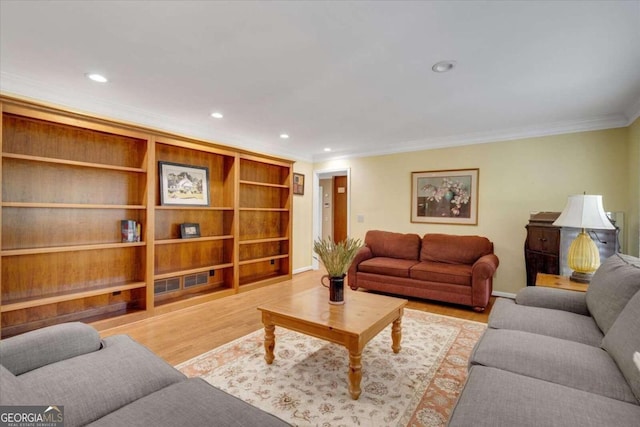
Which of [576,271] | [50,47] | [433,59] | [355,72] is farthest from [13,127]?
[576,271]

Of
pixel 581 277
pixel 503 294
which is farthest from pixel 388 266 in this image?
pixel 581 277

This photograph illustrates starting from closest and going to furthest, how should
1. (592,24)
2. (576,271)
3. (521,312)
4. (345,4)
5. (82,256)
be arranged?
(345,4)
(592,24)
(521,312)
(576,271)
(82,256)

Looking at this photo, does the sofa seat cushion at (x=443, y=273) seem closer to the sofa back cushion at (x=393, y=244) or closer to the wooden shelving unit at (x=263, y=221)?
the sofa back cushion at (x=393, y=244)

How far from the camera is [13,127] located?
2756mm

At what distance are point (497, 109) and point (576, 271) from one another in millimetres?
1813

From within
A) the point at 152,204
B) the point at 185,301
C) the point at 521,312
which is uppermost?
the point at 152,204

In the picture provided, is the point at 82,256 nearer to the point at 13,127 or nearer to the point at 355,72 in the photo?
the point at 13,127

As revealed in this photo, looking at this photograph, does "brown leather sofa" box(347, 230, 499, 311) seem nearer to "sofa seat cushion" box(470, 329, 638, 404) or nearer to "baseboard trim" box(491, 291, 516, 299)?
"baseboard trim" box(491, 291, 516, 299)

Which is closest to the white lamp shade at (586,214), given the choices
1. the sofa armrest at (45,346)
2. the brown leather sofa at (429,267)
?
the brown leather sofa at (429,267)

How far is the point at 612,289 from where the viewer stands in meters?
1.73

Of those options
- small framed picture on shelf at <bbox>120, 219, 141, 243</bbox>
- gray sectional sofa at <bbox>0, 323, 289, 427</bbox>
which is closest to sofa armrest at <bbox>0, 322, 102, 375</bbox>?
gray sectional sofa at <bbox>0, 323, 289, 427</bbox>

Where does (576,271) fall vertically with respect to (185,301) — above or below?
above

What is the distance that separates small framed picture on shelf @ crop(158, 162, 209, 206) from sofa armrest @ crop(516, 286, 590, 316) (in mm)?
3727

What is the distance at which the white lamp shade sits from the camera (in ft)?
8.16
